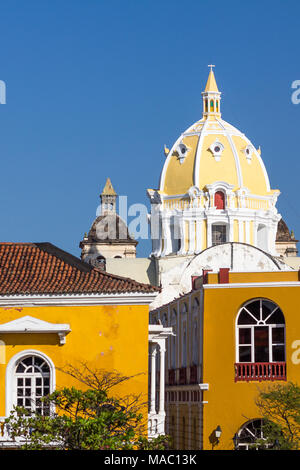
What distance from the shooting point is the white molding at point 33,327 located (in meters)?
36.8

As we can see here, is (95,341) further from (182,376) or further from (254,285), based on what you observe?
(182,376)

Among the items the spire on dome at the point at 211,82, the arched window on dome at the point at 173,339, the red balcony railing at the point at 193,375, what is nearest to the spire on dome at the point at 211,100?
the spire on dome at the point at 211,82

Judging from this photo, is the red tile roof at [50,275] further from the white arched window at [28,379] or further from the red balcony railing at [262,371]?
the red balcony railing at [262,371]

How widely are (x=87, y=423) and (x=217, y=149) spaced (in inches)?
1829

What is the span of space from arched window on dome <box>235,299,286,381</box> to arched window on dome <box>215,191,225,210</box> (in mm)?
37209

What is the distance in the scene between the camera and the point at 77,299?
1468 inches

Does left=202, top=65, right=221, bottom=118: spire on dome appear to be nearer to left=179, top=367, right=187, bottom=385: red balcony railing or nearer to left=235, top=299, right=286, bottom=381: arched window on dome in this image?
left=179, top=367, right=187, bottom=385: red balcony railing

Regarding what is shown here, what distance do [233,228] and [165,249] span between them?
4.50 meters

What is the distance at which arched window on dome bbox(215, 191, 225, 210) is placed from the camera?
76.6 meters

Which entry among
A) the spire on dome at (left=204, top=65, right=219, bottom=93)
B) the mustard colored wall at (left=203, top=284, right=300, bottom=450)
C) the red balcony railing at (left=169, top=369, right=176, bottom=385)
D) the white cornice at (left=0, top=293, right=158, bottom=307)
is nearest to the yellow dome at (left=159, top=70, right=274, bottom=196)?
the spire on dome at (left=204, top=65, right=219, bottom=93)

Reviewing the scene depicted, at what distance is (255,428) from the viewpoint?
38719 mm

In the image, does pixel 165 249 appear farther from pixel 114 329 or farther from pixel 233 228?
pixel 114 329

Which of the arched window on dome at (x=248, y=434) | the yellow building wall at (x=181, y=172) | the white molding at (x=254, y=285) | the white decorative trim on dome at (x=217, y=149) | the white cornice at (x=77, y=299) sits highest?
the white decorative trim on dome at (x=217, y=149)

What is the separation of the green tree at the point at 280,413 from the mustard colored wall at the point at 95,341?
3689 millimetres
